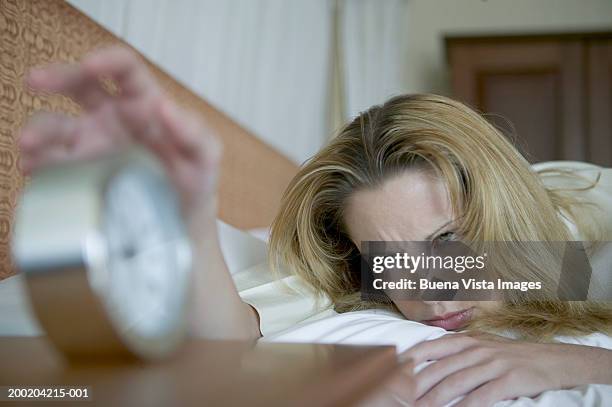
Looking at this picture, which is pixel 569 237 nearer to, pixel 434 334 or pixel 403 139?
pixel 403 139

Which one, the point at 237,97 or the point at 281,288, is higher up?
the point at 237,97

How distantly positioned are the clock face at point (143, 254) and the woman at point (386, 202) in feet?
0.08

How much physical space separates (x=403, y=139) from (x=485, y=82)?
2.14 m

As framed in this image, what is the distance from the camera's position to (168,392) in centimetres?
29

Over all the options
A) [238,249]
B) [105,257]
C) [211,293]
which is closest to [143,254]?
[105,257]

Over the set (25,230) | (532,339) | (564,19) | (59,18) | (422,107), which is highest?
(564,19)

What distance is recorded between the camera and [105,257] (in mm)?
294

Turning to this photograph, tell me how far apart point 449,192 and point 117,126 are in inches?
27.3

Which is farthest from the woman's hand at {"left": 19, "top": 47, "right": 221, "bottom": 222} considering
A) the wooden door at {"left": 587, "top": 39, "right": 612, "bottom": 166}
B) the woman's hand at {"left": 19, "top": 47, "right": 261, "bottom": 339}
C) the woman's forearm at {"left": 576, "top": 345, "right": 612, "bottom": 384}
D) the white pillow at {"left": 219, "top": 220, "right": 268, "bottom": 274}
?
the wooden door at {"left": 587, "top": 39, "right": 612, "bottom": 166}

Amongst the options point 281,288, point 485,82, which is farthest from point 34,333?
point 485,82

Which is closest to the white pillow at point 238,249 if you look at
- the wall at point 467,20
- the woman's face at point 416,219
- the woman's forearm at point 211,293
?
the woman's face at point 416,219

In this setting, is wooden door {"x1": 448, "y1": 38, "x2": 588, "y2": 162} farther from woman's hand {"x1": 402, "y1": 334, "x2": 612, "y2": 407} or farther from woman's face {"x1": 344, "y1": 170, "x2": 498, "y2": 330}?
woman's hand {"x1": 402, "y1": 334, "x2": 612, "y2": 407}

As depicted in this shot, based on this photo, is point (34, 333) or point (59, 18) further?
point (59, 18)

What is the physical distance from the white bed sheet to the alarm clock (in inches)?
9.7
